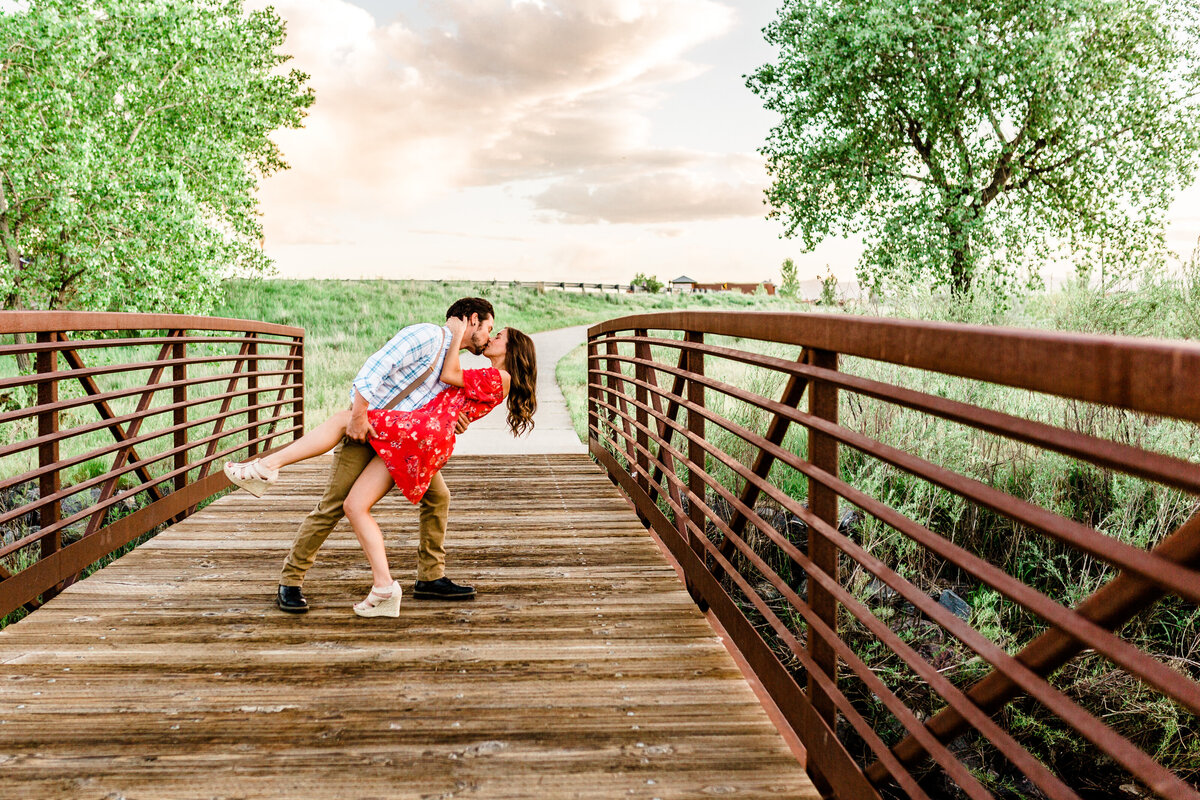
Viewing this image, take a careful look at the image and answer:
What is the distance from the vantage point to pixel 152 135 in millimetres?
18516

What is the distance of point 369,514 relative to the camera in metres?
3.68

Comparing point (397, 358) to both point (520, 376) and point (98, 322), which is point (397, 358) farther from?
point (98, 322)

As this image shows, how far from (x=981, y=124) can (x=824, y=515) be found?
707 inches

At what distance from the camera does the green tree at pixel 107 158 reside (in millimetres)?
14047

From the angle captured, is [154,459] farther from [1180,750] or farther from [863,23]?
[863,23]

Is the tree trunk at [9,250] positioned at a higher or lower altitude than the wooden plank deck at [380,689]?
higher

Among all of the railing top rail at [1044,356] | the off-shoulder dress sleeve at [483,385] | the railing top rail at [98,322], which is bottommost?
the off-shoulder dress sleeve at [483,385]

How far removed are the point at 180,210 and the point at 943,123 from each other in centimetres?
1544

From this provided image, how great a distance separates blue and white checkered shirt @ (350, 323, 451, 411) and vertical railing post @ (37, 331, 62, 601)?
1.70 m

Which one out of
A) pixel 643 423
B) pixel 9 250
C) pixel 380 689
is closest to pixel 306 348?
pixel 9 250

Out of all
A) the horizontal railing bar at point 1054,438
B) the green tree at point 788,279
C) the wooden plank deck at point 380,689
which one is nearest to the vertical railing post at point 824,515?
the horizontal railing bar at point 1054,438

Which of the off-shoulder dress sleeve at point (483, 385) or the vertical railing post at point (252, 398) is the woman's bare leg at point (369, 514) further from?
the vertical railing post at point (252, 398)

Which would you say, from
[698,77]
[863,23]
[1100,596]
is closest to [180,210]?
[698,77]

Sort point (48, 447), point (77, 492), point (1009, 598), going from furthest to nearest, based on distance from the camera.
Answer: point (77, 492)
point (48, 447)
point (1009, 598)
